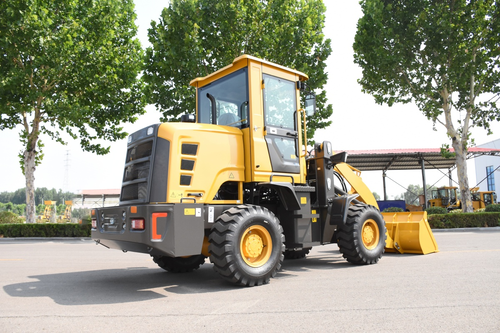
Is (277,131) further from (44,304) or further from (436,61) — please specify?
(436,61)

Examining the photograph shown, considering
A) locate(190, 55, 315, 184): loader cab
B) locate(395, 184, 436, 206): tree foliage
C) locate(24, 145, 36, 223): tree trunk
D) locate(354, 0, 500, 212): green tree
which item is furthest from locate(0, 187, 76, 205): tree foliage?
locate(190, 55, 315, 184): loader cab

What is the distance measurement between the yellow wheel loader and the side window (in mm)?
19

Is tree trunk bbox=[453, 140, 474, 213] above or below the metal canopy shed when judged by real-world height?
below

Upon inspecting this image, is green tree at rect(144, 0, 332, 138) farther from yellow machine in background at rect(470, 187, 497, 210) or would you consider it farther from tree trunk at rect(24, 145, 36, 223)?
yellow machine in background at rect(470, 187, 497, 210)

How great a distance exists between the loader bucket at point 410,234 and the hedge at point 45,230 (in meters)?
15.5

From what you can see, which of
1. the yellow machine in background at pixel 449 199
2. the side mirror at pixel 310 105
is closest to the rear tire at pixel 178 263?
the side mirror at pixel 310 105

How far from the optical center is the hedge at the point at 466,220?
18.9 meters

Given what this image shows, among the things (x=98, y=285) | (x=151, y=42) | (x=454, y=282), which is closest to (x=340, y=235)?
(x=454, y=282)

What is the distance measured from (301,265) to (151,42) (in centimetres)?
1535

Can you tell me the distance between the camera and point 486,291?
511 centimetres

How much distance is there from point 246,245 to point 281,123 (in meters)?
2.30

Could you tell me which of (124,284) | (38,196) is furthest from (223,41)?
(38,196)

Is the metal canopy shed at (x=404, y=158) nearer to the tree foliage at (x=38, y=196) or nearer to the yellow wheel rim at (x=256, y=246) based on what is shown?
the yellow wheel rim at (x=256, y=246)

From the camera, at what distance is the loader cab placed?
6.52m
